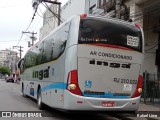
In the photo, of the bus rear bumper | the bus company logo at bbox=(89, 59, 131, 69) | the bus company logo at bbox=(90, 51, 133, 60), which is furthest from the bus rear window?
the bus rear bumper

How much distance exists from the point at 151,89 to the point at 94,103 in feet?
29.5

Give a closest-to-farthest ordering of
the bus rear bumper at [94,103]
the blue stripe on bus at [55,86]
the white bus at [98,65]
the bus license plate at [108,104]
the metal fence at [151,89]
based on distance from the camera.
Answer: the bus rear bumper at [94,103] < the white bus at [98,65] < the bus license plate at [108,104] < the blue stripe on bus at [55,86] < the metal fence at [151,89]

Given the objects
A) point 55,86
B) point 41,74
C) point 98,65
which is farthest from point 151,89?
point 98,65

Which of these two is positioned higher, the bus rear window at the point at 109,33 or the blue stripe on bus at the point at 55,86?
the bus rear window at the point at 109,33

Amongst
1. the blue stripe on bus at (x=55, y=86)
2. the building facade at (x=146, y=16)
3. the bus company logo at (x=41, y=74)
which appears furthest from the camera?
the building facade at (x=146, y=16)

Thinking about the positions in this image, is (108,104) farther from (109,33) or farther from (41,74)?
(41,74)

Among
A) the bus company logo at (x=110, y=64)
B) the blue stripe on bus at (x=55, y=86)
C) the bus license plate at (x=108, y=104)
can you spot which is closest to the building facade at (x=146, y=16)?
the blue stripe on bus at (x=55, y=86)

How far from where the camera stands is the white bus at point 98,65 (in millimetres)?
10344

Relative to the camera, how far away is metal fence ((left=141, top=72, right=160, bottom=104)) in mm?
17938

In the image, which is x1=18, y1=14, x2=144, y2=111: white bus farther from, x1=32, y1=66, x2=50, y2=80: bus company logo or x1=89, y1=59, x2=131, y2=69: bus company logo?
x1=32, y1=66, x2=50, y2=80: bus company logo

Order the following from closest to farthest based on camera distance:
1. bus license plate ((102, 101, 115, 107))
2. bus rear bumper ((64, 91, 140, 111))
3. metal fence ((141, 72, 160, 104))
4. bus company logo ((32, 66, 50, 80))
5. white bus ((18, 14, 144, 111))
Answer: bus rear bumper ((64, 91, 140, 111)), white bus ((18, 14, 144, 111)), bus license plate ((102, 101, 115, 107)), bus company logo ((32, 66, 50, 80)), metal fence ((141, 72, 160, 104))

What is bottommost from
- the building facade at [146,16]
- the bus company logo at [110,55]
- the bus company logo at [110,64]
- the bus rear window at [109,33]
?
the bus company logo at [110,64]

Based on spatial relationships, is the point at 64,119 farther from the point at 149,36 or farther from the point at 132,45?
the point at 149,36

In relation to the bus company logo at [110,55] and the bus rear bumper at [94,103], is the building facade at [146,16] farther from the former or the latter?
the bus rear bumper at [94,103]
